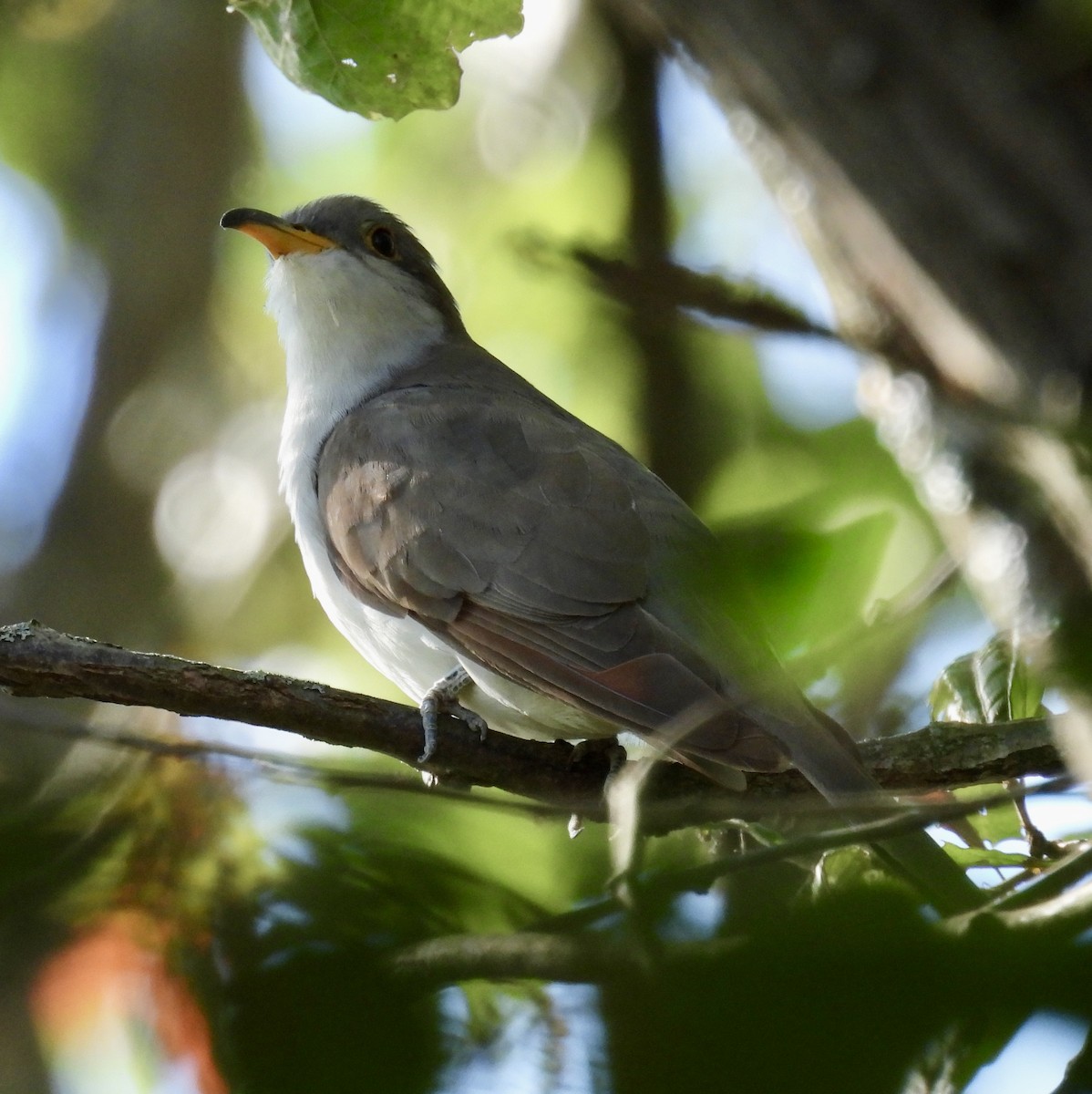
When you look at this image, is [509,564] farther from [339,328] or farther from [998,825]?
[339,328]

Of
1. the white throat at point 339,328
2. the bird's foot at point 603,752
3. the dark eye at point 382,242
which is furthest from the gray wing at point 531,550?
the dark eye at point 382,242

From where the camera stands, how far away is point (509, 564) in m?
3.61

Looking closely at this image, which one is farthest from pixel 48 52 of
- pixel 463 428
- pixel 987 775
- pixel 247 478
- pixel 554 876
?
pixel 554 876

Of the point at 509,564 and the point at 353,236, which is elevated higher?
the point at 353,236

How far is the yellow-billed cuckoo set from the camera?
2.96m

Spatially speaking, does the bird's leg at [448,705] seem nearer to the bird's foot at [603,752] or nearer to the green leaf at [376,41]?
the bird's foot at [603,752]

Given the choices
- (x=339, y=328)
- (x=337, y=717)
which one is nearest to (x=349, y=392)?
(x=339, y=328)

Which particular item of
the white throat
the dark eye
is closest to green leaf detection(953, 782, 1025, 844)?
the white throat

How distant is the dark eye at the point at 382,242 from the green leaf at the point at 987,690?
131 inches

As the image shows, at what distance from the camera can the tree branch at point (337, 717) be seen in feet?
8.63

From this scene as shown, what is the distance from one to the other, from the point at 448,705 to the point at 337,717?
92 centimetres

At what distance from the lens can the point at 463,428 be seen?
4.15m

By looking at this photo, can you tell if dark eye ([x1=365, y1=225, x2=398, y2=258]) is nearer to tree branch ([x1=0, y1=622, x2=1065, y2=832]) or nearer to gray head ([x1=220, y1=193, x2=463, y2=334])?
gray head ([x1=220, y1=193, x2=463, y2=334])

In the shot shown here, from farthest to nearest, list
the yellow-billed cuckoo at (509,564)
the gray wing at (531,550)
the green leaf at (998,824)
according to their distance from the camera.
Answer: the gray wing at (531,550), the yellow-billed cuckoo at (509,564), the green leaf at (998,824)
